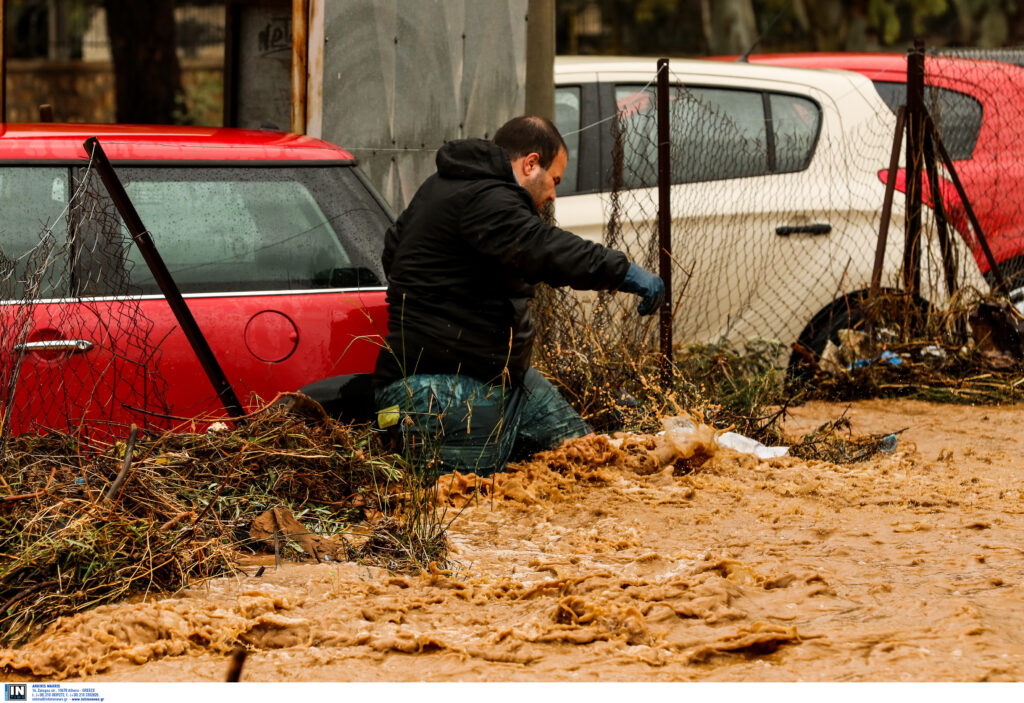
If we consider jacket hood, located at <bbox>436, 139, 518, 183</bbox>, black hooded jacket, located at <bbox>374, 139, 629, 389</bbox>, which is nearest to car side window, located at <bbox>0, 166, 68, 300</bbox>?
black hooded jacket, located at <bbox>374, 139, 629, 389</bbox>

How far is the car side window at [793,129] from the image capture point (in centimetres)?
682

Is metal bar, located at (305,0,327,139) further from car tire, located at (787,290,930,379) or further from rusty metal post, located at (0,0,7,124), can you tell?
car tire, located at (787,290,930,379)

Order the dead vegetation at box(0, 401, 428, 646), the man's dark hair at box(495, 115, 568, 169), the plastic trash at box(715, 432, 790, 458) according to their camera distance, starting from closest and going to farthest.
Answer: the dead vegetation at box(0, 401, 428, 646), the man's dark hair at box(495, 115, 568, 169), the plastic trash at box(715, 432, 790, 458)

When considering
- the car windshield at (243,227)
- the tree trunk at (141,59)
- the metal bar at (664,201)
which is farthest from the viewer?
the tree trunk at (141,59)

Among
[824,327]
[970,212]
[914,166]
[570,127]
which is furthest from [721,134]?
[970,212]

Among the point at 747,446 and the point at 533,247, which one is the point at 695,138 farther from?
the point at 533,247

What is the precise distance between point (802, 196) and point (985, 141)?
4.08 feet

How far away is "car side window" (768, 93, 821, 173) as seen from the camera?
682 cm

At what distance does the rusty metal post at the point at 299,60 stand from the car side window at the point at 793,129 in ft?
8.52

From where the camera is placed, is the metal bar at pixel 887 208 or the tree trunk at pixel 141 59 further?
the tree trunk at pixel 141 59

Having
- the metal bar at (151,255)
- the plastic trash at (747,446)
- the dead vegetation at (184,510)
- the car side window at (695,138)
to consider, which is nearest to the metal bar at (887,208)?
the car side window at (695,138)

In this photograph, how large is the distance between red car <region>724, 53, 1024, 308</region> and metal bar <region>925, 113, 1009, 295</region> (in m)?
0.07

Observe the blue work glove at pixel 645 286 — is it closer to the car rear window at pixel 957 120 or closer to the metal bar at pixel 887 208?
the metal bar at pixel 887 208

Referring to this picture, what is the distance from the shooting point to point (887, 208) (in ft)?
22.1
